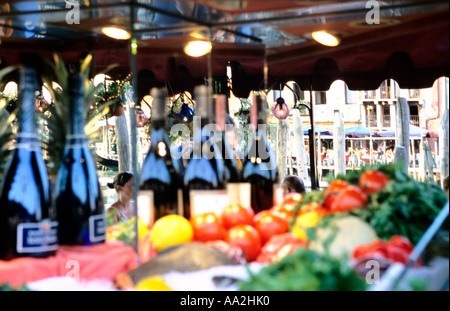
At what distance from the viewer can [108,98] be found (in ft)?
14.6

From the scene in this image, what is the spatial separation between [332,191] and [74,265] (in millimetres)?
713

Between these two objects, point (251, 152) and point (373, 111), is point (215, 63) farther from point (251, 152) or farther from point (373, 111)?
point (373, 111)

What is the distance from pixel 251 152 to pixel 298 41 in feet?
1.86

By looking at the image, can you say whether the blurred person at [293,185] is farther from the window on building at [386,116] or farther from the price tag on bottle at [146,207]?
the window on building at [386,116]

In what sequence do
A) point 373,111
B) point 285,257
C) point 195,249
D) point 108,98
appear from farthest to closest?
point 373,111
point 108,98
point 195,249
point 285,257

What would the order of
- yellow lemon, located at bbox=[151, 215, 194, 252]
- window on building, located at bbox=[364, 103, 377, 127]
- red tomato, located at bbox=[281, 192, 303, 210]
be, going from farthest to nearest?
1. window on building, located at bbox=[364, 103, 377, 127]
2. red tomato, located at bbox=[281, 192, 303, 210]
3. yellow lemon, located at bbox=[151, 215, 194, 252]

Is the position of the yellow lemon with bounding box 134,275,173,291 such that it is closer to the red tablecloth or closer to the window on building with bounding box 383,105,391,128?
the red tablecloth

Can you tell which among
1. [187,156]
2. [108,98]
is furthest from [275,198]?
[108,98]

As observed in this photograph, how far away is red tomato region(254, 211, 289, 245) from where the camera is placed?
4.78ft

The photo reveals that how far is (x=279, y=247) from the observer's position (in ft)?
4.23

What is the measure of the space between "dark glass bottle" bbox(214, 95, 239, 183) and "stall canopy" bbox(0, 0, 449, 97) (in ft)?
0.44

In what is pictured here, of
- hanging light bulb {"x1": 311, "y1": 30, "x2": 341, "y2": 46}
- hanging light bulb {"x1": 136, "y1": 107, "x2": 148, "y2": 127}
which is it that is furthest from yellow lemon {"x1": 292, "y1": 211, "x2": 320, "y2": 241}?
hanging light bulb {"x1": 311, "y1": 30, "x2": 341, "y2": 46}
